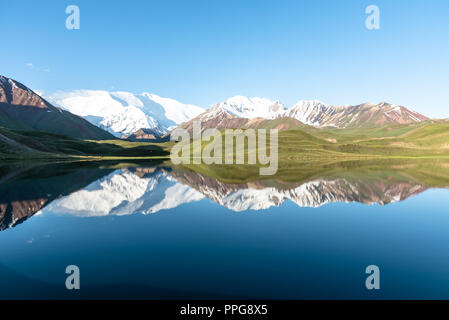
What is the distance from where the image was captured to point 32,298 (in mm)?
15383

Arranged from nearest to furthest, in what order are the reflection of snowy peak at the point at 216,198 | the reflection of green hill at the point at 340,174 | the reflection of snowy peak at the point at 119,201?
1. the reflection of snowy peak at the point at 119,201
2. the reflection of snowy peak at the point at 216,198
3. the reflection of green hill at the point at 340,174

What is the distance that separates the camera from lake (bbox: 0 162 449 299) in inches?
637

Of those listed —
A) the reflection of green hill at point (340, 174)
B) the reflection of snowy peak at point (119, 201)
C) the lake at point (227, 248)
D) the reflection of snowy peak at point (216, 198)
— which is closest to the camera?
the lake at point (227, 248)

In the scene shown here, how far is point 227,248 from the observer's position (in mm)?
23016

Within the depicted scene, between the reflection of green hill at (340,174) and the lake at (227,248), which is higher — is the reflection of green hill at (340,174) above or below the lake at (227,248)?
above

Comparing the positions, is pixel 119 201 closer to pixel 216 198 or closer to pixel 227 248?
→ pixel 216 198

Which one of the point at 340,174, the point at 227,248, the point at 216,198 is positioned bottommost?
the point at 227,248

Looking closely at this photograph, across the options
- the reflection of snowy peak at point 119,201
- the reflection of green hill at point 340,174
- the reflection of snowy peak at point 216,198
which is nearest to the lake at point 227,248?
the reflection of snowy peak at point 119,201

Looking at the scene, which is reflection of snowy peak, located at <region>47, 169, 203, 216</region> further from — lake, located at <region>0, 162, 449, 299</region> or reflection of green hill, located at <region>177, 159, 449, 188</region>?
reflection of green hill, located at <region>177, 159, 449, 188</region>

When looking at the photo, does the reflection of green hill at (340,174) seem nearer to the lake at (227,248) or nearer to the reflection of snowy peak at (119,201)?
the reflection of snowy peak at (119,201)

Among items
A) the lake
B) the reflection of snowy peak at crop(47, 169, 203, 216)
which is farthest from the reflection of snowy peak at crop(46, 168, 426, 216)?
the lake

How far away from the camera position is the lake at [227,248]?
16.2 metres

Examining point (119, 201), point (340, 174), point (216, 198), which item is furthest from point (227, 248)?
point (340, 174)
